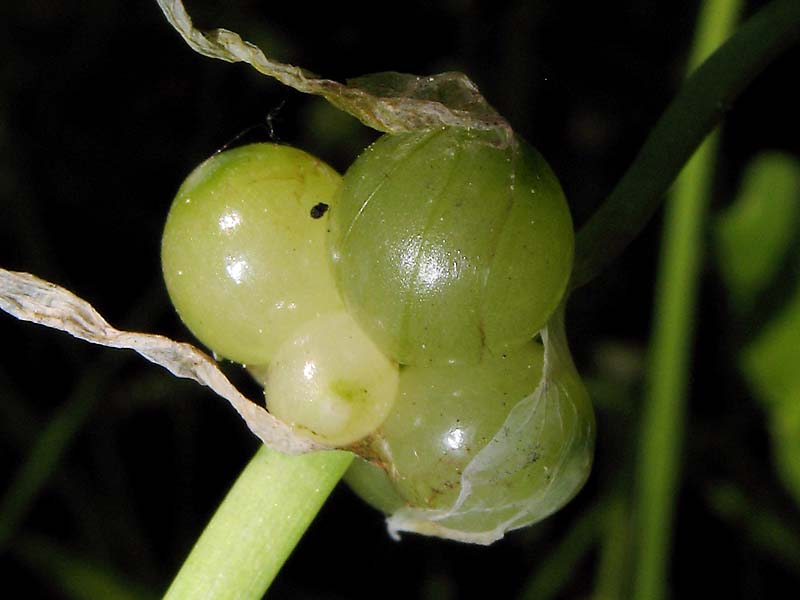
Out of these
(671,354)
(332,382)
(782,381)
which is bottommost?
(782,381)

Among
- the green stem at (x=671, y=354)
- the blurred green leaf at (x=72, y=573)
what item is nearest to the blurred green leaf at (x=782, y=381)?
the green stem at (x=671, y=354)

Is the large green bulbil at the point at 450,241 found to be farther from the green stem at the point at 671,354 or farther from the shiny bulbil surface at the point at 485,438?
the green stem at the point at 671,354

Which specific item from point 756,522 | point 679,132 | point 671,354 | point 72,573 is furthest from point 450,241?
point 756,522

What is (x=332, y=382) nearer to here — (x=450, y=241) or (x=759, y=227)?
(x=450, y=241)

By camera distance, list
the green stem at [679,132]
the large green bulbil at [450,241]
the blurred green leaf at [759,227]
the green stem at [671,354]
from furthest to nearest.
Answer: the blurred green leaf at [759,227], the green stem at [671,354], the green stem at [679,132], the large green bulbil at [450,241]

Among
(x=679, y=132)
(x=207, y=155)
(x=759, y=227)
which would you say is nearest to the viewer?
(x=679, y=132)

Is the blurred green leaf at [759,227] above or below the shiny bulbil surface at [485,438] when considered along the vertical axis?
below
